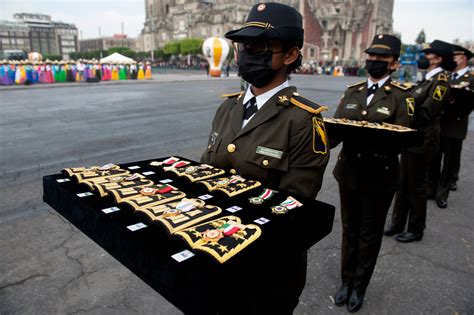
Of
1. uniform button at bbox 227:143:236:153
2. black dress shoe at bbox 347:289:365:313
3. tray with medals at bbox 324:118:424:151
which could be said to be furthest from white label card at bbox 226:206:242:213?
black dress shoe at bbox 347:289:365:313

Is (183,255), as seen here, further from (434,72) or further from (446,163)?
(446,163)

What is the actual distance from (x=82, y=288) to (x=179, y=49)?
281 feet

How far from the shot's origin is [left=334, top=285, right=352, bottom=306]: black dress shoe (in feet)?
10.4

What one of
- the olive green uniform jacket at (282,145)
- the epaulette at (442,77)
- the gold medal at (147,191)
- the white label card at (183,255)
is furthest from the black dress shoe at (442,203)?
the white label card at (183,255)

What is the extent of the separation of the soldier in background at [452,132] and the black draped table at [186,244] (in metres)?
4.79

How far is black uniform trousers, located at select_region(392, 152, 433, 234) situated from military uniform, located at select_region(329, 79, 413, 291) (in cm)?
114

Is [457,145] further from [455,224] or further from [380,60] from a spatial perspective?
[380,60]

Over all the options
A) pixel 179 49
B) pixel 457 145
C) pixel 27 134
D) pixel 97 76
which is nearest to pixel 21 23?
pixel 179 49

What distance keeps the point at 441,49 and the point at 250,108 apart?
379 centimetres

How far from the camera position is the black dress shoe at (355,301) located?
3062 millimetres

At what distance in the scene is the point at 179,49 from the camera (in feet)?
273

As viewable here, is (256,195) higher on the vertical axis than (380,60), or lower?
lower

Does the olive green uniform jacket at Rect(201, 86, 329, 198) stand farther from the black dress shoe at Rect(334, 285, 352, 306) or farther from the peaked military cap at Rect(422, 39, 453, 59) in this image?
the peaked military cap at Rect(422, 39, 453, 59)

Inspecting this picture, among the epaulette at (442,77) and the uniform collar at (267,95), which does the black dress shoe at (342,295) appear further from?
the epaulette at (442,77)
